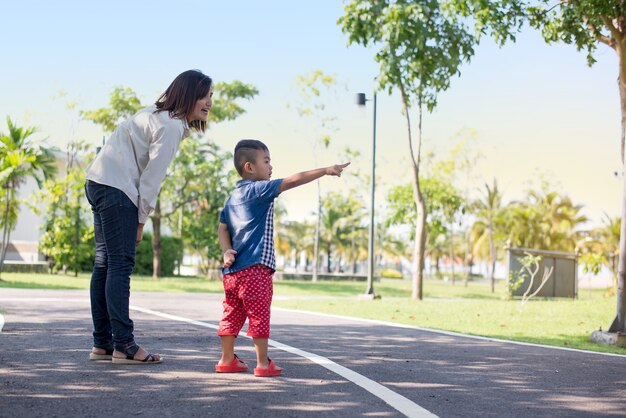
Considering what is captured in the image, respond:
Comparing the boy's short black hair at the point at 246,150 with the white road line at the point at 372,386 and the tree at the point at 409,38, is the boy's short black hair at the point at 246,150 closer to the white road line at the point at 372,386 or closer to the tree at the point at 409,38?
the white road line at the point at 372,386

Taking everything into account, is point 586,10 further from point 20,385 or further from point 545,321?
point 20,385

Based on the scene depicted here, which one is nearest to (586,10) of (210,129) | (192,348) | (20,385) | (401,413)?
(192,348)

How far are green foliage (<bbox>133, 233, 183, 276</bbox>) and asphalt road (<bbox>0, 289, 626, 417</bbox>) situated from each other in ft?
106

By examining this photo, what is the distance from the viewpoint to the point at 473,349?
6.97 metres

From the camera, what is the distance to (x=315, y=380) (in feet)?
15.2

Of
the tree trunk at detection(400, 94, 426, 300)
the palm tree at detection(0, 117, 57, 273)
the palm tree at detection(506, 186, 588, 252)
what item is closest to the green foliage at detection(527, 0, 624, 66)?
the tree trunk at detection(400, 94, 426, 300)

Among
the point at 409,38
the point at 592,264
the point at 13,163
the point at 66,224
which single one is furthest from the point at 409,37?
the point at 66,224

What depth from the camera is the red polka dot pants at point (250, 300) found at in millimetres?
4754

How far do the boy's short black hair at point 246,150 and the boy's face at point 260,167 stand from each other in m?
0.03

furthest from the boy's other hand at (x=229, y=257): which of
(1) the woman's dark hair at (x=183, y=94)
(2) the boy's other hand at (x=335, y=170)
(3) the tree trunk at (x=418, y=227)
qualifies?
(3) the tree trunk at (x=418, y=227)

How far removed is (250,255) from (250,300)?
288 millimetres

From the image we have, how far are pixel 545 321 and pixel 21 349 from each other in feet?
29.7

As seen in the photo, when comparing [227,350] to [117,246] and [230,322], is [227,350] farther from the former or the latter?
[117,246]

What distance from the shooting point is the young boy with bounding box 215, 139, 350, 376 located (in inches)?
187
